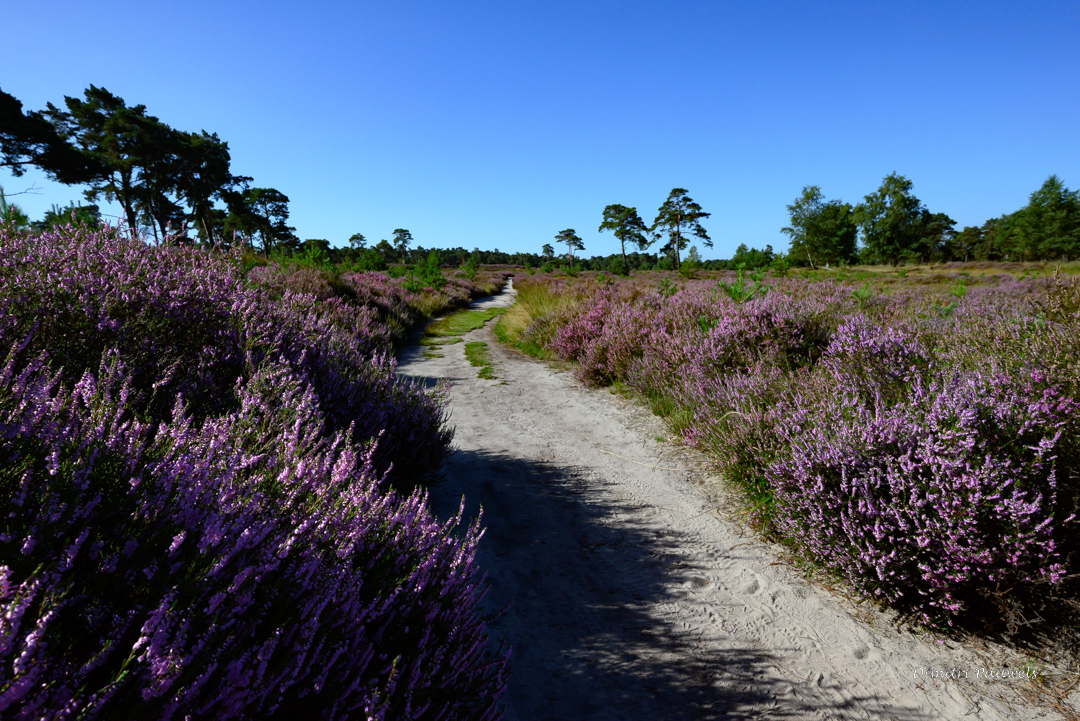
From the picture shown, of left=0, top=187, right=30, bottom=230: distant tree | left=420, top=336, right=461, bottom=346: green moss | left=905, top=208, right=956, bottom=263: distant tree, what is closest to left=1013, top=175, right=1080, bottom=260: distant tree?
left=905, top=208, right=956, bottom=263: distant tree

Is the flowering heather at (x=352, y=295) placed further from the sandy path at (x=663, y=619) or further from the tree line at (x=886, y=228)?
the tree line at (x=886, y=228)

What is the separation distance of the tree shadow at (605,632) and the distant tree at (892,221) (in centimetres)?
6840

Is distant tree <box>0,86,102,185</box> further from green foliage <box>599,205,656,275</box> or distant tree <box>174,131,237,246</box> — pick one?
green foliage <box>599,205,656,275</box>

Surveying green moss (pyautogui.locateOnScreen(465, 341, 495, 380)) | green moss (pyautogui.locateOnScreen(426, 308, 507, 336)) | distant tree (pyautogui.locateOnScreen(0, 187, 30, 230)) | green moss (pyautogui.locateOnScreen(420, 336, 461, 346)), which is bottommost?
green moss (pyautogui.locateOnScreen(465, 341, 495, 380))

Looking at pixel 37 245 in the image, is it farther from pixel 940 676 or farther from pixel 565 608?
pixel 940 676

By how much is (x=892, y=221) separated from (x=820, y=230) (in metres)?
Result: 9.11

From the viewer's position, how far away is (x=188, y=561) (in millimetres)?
1365

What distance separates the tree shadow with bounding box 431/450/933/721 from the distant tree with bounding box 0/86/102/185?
33.9m

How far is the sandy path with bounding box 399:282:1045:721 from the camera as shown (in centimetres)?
215

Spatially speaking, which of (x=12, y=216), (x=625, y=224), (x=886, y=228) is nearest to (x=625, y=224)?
(x=625, y=224)

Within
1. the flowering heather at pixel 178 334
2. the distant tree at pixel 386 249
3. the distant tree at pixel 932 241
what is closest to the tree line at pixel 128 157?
the flowering heather at pixel 178 334

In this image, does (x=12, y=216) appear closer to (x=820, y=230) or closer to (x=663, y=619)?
(x=663, y=619)

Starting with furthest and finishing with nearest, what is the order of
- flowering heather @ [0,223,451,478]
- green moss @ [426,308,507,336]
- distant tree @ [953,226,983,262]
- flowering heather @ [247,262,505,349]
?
distant tree @ [953,226,983,262] < green moss @ [426,308,507,336] < flowering heather @ [247,262,505,349] < flowering heather @ [0,223,451,478]

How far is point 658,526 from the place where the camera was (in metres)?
3.70
